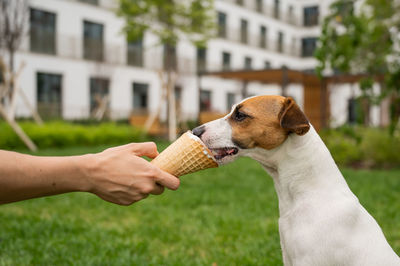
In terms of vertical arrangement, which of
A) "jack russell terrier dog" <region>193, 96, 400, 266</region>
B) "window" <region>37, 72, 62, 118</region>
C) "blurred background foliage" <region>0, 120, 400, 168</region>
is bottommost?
"blurred background foliage" <region>0, 120, 400, 168</region>

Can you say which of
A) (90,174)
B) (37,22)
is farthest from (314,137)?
(37,22)

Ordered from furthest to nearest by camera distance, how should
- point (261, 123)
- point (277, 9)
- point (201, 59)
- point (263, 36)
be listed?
point (277, 9), point (263, 36), point (201, 59), point (261, 123)

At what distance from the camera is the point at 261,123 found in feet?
8.62

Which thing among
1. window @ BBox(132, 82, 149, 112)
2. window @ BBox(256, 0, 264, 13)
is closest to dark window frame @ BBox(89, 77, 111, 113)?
window @ BBox(132, 82, 149, 112)

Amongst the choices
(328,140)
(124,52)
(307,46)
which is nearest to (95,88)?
(124,52)

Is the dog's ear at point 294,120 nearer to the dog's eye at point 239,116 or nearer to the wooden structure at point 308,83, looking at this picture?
the dog's eye at point 239,116

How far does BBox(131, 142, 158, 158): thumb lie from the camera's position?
2.50m

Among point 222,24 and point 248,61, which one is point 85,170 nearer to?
point 222,24

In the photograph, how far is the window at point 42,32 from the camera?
25391mm

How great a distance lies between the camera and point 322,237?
238cm

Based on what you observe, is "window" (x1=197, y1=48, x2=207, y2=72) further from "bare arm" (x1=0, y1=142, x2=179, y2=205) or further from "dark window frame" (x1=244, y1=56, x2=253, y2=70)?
"bare arm" (x1=0, y1=142, x2=179, y2=205)

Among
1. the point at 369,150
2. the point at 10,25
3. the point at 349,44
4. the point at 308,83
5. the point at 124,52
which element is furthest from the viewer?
the point at 124,52

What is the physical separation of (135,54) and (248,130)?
96.3 feet

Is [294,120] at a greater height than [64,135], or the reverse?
[294,120]
